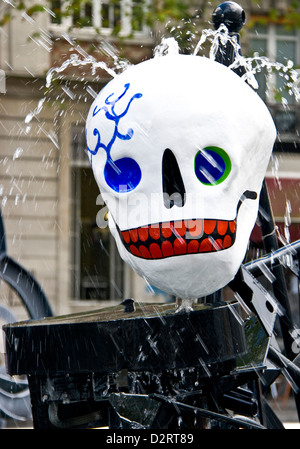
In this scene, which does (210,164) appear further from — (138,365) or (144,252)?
(138,365)

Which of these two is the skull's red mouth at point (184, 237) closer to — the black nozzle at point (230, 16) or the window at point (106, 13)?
the black nozzle at point (230, 16)

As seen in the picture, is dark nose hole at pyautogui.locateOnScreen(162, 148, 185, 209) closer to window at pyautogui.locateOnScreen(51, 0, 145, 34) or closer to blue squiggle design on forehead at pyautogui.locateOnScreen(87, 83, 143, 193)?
blue squiggle design on forehead at pyautogui.locateOnScreen(87, 83, 143, 193)

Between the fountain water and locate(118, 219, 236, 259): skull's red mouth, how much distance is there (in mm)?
162

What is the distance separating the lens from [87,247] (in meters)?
11.8

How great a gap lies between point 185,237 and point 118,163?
0.27 metres

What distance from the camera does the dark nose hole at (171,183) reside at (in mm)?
2068

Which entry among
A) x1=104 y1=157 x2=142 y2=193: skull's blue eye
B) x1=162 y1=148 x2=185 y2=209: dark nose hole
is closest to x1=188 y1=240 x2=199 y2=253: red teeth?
x1=162 y1=148 x2=185 y2=209: dark nose hole

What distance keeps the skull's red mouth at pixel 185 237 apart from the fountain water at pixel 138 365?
0.53 feet

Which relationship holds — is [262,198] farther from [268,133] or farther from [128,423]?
[128,423]

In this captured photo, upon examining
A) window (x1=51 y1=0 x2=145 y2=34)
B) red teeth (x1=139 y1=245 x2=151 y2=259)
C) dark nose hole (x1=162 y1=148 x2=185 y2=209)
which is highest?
dark nose hole (x1=162 y1=148 x2=185 y2=209)

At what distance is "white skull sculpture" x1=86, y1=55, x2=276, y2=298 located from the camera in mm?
2047
